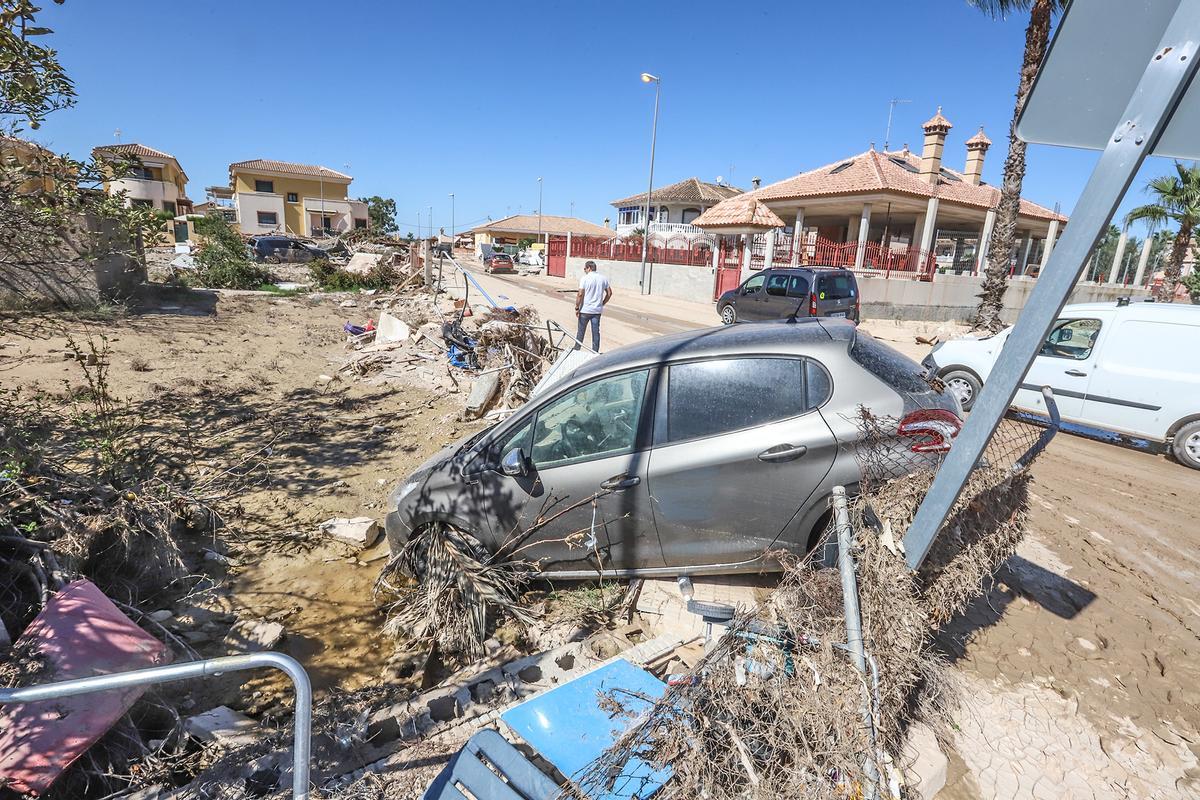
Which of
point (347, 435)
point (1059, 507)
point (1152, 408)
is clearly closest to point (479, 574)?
point (347, 435)

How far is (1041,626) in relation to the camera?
11.5ft

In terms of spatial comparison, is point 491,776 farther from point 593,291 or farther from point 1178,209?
point 1178,209

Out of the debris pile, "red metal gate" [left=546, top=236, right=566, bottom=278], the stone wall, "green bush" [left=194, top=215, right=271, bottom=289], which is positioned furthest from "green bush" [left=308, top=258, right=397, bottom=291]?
the debris pile

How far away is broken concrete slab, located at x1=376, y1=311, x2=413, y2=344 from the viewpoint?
11.3 meters

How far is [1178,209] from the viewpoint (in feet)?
72.6

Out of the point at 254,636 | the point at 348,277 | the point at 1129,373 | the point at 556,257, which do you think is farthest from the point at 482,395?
the point at 556,257

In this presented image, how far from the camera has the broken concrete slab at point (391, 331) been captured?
37.1 feet

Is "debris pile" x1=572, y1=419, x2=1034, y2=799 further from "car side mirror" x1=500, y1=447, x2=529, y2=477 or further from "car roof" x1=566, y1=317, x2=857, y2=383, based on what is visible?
"car side mirror" x1=500, y1=447, x2=529, y2=477

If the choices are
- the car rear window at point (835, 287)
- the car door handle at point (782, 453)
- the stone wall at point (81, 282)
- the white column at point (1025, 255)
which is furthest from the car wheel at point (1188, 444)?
the white column at point (1025, 255)

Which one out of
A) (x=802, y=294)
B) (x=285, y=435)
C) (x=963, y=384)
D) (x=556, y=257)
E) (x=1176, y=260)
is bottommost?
(x=285, y=435)

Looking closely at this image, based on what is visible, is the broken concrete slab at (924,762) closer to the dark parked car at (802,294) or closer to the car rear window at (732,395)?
the car rear window at (732,395)

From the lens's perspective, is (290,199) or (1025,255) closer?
(1025,255)

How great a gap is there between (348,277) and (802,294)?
1765cm

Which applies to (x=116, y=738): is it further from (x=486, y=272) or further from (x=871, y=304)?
(x=486, y=272)
